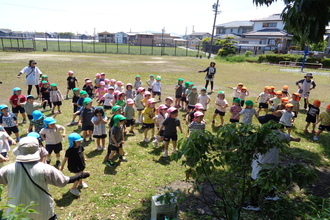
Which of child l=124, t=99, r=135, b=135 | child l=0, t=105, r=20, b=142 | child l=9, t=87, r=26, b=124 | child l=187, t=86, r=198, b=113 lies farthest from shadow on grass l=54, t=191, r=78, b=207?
child l=187, t=86, r=198, b=113

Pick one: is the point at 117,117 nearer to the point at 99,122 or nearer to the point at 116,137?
the point at 116,137

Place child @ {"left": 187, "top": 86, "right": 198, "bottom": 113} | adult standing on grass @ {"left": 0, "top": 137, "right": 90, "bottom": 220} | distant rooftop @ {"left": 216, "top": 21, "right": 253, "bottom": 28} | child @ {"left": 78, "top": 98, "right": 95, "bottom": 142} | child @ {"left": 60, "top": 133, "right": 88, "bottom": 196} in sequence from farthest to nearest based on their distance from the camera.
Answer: distant rooftop @ {"left": 216, "top": 21, "right": 253, "bottom": 28}
child @ {"left": 187, "top": 86, "right": 198, "bottom": 113}
child @ {"left": 78, "top": 98, "right": 95, "bottom": 142}
child @ {"left": 60, "top": 133, "right": 88, "bottom": 196}
adult standing on grass @ {"left": 0, "top": 137, "right": 90, "bottom": 220}

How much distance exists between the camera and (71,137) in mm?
5105

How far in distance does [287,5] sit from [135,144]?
5.81m

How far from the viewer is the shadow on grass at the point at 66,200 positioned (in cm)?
505

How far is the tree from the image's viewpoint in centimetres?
511

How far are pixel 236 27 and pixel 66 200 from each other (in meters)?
90.0

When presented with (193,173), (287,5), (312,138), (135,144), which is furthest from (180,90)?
(193,173)

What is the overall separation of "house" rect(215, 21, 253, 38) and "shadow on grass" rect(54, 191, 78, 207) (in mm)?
87432

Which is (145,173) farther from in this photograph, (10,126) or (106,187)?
(10,126)

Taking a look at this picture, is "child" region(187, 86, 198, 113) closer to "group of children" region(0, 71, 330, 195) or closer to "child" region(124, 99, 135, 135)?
"group of children" region(0, 71, 330, 195)

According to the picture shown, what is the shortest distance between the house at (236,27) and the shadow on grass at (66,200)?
287 ft

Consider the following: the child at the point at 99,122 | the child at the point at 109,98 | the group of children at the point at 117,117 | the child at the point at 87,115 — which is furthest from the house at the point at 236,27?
the child at the point at 99,122

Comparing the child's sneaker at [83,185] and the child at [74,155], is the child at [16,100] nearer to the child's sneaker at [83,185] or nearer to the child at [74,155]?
the child at [74,155]
